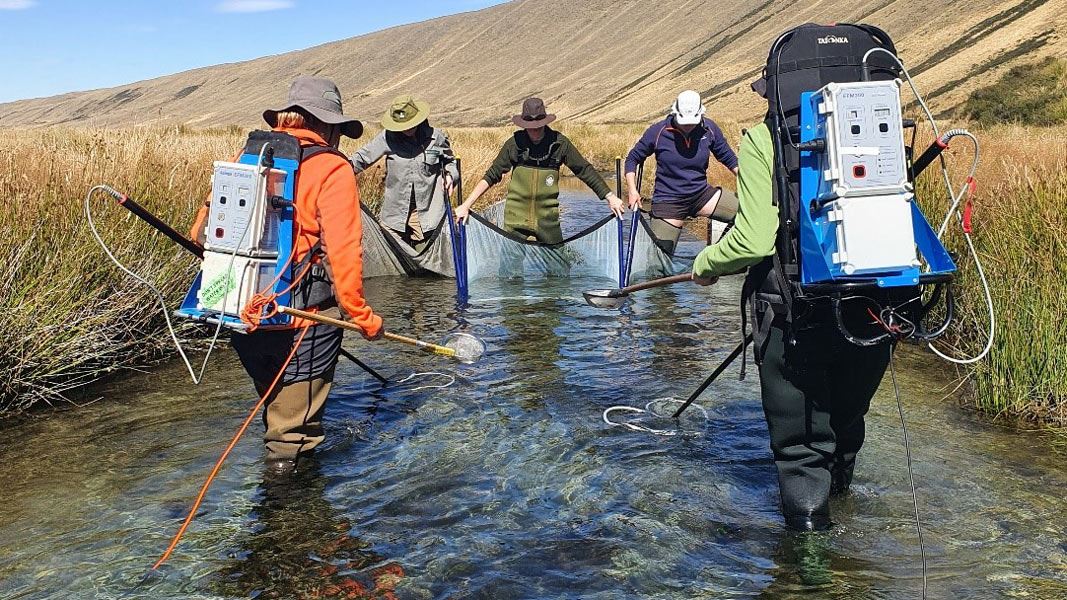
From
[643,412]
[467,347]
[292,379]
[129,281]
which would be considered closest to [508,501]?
[292,379]

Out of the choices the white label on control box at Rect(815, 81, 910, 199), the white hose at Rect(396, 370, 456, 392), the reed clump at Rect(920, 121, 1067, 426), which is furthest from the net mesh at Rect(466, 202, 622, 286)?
the white label on control box at Rect(815, 81, 910, 199)

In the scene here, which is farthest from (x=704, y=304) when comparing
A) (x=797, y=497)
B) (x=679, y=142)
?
(x=797, y=497)

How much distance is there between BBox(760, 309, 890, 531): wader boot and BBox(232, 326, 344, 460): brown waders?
2298 mm

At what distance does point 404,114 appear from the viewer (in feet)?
33.4

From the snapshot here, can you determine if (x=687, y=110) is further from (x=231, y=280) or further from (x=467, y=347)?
(x=231, y=280)

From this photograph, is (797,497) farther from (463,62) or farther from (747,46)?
(463,62)

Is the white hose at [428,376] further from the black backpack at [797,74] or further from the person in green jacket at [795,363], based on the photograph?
the black backpack at [797,74]

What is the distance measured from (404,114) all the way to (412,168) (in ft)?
2.10

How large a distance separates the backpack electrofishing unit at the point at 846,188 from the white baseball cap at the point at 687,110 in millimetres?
5240

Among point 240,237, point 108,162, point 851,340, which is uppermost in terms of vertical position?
point 108,162

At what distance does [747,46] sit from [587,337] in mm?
107710

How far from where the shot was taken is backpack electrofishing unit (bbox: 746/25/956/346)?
3.35 m

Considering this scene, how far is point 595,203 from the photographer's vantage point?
19891 millimetres

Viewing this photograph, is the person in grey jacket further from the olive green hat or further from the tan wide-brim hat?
the tan wide-brim hat
